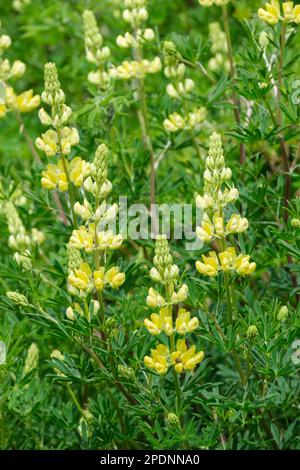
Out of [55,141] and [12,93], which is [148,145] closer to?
[12,93]

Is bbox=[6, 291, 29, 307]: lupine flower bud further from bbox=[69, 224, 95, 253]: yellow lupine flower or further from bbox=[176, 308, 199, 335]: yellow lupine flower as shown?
bbox=[176, 308, 199, 335]: yellow lupine flower

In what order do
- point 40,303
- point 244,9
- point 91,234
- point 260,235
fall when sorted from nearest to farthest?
point 91,234
point 40,303
point 260,235
point 244,9

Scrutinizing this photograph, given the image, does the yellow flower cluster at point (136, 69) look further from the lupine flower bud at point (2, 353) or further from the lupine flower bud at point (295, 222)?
the lupine flower bud at point (2, 353)

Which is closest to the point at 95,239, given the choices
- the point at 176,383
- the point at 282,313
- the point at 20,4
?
the point at 176,383

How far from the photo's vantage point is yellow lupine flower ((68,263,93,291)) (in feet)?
6.87

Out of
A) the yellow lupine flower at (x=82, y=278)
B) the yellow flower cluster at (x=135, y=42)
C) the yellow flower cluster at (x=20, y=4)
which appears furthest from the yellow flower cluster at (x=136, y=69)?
the yellow flower cluster at (x=20, y=4)

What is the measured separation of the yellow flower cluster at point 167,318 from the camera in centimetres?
202

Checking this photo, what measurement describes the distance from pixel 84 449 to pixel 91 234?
2.73 feet

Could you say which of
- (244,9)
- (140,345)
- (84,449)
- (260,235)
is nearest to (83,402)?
(84,449)

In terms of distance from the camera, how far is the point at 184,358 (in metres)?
2.11

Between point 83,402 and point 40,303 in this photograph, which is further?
point 83,402

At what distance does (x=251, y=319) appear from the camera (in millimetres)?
2176

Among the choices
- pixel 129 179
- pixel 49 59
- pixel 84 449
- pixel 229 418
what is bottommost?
pixel 84 449
